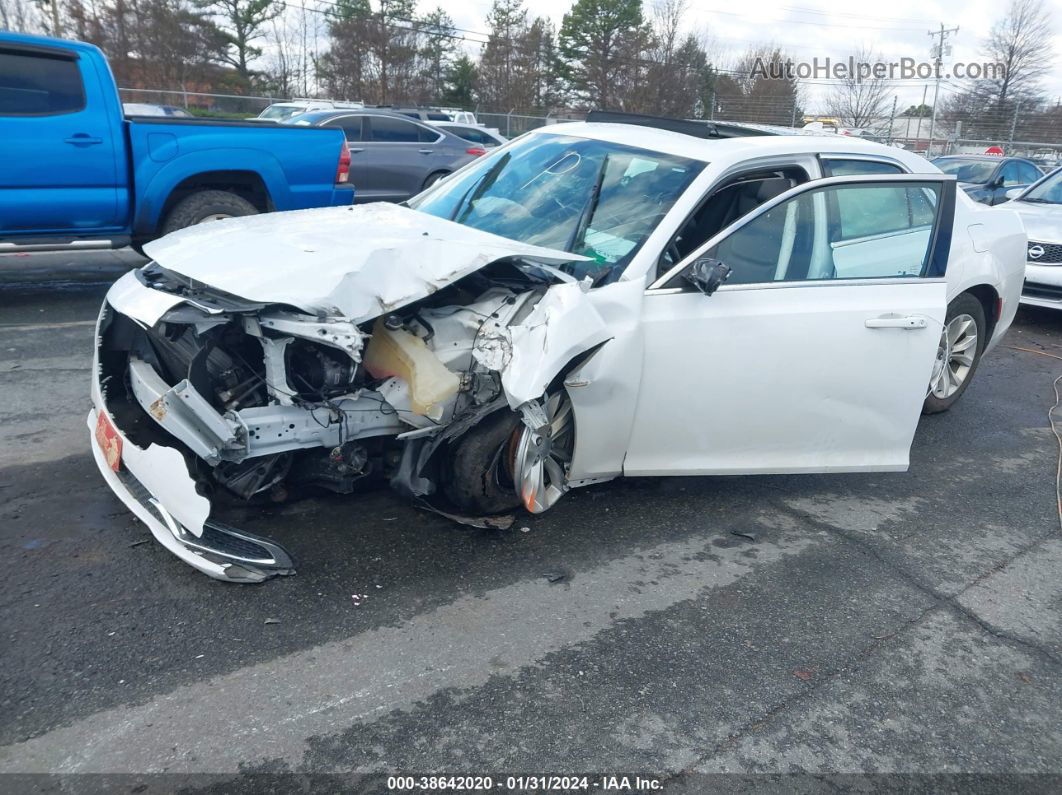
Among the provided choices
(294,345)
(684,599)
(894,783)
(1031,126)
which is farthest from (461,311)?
(1031,126)

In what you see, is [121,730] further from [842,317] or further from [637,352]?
[842,317]

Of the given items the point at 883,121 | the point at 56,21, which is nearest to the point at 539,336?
the point at 56,21

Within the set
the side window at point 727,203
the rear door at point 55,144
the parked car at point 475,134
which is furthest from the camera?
the parked car at point 475,134

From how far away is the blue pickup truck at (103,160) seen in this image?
7.14 meters

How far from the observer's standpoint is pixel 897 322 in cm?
417

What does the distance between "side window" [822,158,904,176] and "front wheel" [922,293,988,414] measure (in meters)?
1.20

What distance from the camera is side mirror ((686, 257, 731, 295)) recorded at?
3738 mm

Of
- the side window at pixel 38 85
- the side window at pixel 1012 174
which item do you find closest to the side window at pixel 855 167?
the side window at pixel 38 85

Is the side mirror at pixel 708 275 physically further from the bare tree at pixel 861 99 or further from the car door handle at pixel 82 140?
the bare tree at pixel 861 99

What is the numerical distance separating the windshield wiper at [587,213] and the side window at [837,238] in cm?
55

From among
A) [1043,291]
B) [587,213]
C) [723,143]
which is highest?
[723,143]

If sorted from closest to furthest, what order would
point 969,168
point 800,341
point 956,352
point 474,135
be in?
point 800,341 → point 956,352 → point 969,168 → point 474,135

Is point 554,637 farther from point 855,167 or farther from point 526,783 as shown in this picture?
point 855,167

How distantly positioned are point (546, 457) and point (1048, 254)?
7.40m
